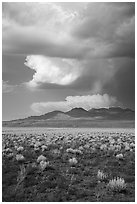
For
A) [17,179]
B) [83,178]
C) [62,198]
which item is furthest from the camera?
[83,178]

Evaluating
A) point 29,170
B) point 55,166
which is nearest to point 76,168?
point 55,166

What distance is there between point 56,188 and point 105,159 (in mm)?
6467

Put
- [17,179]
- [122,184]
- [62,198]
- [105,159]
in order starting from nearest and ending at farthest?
[62,198] < [122,184] < [17,179] < [105,159]

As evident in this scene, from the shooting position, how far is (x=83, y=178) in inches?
505

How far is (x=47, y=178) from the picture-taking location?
12.3m

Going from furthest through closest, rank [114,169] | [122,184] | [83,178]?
1. [114,169]
2. [83,178]
3. [122,184]

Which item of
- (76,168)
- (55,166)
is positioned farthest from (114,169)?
(55,166)

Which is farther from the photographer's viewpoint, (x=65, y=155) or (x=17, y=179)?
(x=65, y=155)

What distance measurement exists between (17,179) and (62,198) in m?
2.32

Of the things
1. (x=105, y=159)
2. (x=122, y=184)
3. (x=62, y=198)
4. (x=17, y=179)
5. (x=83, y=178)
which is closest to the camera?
(x=62, y=198)

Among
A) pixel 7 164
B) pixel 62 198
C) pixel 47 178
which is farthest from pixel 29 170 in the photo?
pixel 62 198

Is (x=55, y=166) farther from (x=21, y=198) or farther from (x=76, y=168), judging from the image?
(x=21, y=198)

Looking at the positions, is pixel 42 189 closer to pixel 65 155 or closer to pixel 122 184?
pixel 122 184

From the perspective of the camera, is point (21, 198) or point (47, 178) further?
point (47, 178)
